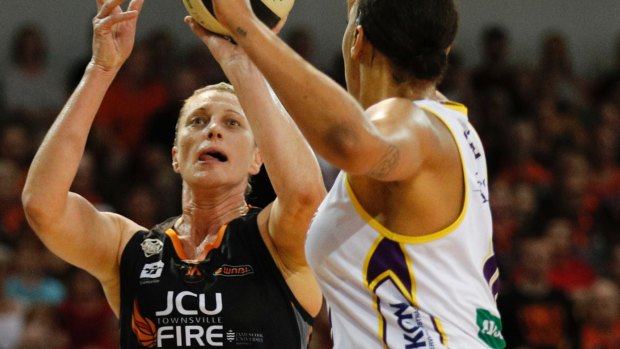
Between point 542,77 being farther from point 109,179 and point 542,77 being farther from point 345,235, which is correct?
point 345,235

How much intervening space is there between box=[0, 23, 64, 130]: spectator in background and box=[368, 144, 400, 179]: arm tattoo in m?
7.32

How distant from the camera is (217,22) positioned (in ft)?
11.8

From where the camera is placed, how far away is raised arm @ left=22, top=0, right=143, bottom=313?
386 centimetres

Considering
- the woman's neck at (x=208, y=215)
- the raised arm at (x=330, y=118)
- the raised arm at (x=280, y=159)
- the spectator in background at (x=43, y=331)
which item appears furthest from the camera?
the spectator in background at (x=43, y=331)

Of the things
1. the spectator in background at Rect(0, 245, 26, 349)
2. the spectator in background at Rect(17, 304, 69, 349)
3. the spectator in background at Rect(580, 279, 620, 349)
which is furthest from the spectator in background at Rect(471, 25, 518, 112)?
the spectator in background at Rect(0, 245, 26, 349)

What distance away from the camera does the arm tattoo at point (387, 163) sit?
8.75 feet

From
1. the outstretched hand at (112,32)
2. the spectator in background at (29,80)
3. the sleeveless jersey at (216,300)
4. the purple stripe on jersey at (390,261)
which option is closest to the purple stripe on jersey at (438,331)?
the purple stripe on jersey at (390,261)

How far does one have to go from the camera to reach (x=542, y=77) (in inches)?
443

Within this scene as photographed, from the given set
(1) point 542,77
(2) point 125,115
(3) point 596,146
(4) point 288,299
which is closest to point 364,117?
(4) point 288,299

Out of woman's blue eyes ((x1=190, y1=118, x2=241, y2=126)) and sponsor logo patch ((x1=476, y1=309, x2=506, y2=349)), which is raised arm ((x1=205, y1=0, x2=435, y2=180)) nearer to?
sponsor logo patch ((x1=476, y1=309, x2=506, y2=349))

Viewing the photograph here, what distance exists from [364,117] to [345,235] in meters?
0.47

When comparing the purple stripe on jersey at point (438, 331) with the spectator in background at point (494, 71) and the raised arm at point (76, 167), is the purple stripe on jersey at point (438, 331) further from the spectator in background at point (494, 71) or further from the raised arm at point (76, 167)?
the spectator in background at point (494, 71)

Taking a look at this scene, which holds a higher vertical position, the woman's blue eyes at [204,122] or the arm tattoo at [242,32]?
the arm tattoo at [242,32]

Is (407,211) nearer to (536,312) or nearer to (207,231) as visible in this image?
(207,231)
